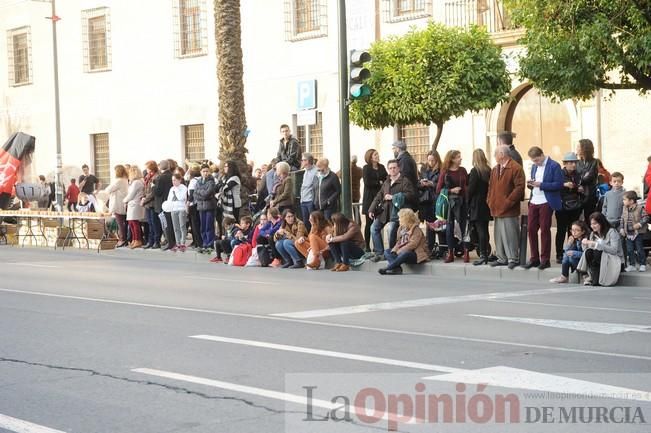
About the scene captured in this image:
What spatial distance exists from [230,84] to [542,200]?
33.3ft

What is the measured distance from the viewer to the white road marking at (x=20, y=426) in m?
6.92

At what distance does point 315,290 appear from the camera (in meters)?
15.3

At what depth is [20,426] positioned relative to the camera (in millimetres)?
7051

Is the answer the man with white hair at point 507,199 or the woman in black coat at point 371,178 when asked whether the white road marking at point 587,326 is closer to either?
the man with white hair at point 507,199

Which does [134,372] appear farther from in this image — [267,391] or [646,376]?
[646,376]

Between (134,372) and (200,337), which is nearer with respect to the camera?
(134,372)

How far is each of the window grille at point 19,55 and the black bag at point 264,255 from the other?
24653mm

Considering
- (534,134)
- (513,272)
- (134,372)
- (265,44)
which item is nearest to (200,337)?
(134,372)

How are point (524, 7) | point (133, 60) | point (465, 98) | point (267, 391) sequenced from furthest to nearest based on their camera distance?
point (133, 60)
point (465, 98)
point (524, 7)
point (267, 391)

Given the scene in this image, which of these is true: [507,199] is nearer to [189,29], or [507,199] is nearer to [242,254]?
[242,254]

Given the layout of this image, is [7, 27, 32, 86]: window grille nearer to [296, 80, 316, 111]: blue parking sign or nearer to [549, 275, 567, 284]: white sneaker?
[296, 80, 316, 111]: blue parking sign

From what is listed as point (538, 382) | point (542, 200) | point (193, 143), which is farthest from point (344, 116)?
point (193, 143)

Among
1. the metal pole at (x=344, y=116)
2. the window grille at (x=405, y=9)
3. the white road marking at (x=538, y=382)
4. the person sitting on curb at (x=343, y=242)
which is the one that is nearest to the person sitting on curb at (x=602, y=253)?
the person sitting on curb at (x=343, y=242)

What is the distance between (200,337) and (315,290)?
4909 millimetres
